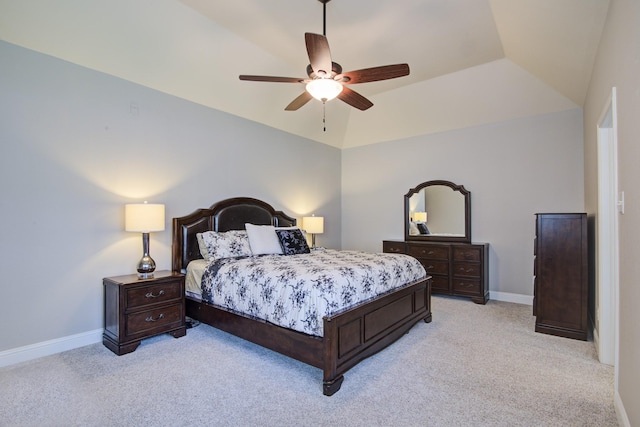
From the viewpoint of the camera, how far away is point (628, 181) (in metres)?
1.78

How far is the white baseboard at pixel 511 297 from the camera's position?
466cm

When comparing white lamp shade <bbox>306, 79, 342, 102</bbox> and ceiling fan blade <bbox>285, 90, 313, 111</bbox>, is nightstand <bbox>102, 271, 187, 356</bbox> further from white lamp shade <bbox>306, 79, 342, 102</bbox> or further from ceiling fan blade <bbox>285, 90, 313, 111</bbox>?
white lamp shade <bbox>306, 79, 342, 102</bbox>

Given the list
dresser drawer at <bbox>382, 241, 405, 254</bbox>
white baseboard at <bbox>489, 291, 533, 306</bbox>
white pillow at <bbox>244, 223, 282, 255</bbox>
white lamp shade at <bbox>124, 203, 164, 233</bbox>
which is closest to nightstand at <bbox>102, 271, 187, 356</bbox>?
white lamp shade at <bbox>124, 203, 164, 233</bbox>

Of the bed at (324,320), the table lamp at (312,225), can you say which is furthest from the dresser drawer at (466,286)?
the table lamp at (312,225)

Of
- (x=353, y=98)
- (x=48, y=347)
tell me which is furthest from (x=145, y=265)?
(x=353, y=98)

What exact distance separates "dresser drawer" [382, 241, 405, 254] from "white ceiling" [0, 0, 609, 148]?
2295mm

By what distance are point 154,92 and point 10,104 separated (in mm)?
1330

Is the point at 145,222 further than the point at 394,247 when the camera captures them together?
No

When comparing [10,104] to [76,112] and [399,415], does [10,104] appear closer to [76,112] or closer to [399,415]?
[76,112]

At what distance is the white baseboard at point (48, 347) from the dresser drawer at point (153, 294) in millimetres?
656

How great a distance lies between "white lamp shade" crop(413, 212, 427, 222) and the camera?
18.4 feet

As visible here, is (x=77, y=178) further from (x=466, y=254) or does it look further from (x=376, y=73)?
(x=466, y=254)

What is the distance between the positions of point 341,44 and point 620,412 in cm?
398

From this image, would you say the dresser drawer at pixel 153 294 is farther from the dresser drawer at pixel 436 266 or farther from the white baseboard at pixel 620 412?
the dresser drawer at pixel 436 266
